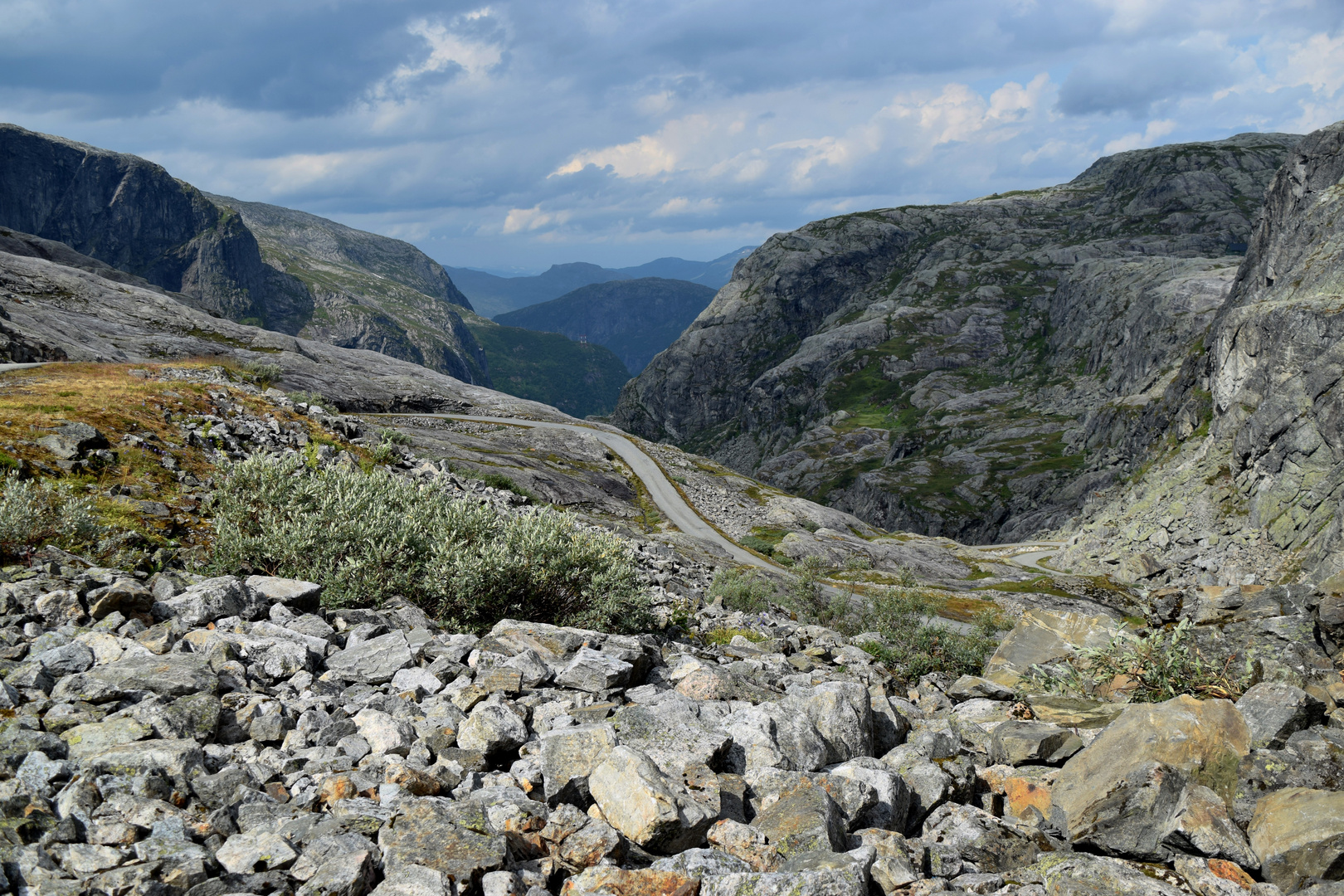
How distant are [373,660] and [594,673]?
12.0 ft

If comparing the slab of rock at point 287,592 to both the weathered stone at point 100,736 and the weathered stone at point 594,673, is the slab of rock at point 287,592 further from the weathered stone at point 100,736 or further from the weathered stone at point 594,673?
the weathered stone at point 594,673

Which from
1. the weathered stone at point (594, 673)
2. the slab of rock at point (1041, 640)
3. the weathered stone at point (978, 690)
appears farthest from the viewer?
the slab of rock at point (1041, 640)

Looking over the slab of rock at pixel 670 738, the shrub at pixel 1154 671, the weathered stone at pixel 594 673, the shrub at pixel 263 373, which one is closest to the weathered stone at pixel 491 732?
the slab of rock at pixel 670 738

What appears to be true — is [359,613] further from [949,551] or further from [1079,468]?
[1079,468]

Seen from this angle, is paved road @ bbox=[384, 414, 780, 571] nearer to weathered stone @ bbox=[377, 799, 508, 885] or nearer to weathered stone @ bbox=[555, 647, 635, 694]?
weathered stone @ bbox=[555, 647, 635, 694]

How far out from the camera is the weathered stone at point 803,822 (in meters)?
7.48

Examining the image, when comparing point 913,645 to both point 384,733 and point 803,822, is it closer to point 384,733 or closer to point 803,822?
point 803,822

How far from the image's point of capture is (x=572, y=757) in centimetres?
820

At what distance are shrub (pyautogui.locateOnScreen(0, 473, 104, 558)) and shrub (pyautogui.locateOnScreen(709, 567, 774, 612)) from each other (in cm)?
2130

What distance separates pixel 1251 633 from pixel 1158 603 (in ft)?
16.2

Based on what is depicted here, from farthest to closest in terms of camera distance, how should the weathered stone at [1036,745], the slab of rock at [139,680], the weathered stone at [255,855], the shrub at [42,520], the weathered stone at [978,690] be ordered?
the weathered stone at [978,690], the shrub at [42,520], the weathered stone at [1036,745], the slab of rock at [139,680], the weathered stone at [255,855]

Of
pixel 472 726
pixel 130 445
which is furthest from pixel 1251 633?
pixel 130 445

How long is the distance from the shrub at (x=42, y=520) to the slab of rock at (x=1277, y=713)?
20.1 m

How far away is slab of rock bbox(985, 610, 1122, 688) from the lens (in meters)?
16.9
